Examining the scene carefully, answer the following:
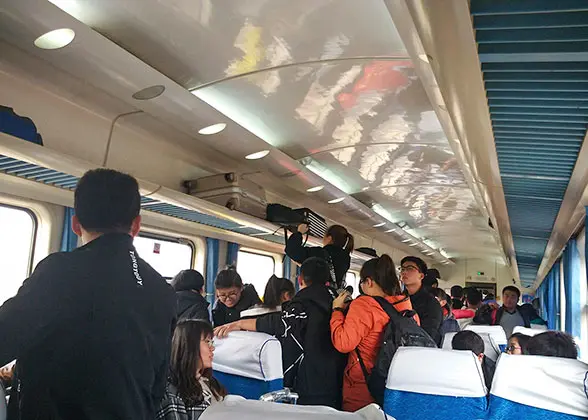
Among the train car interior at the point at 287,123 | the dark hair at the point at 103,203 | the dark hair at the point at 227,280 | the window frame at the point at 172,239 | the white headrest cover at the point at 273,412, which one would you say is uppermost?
the train car interior at the point at 287,123

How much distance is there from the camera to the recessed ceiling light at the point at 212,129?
3857 millimetres

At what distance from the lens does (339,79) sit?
3701 millimetres

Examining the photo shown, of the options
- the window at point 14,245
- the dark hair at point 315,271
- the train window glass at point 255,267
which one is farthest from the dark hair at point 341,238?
the train window glass at point 255,267

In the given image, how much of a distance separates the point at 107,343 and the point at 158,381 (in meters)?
0.26

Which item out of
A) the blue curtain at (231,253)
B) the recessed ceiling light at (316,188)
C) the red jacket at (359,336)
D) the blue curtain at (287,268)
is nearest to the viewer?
the red jacket at (359,336)

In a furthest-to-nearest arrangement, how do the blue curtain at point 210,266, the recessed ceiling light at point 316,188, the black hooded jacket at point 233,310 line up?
1. the blue curtain at point 210,266
2. the recessed ceiling light at point 316,188
3. the black hooded jacket at point 233,310

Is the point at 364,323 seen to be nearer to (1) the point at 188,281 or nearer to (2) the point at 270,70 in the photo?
(1) the point at 188,281

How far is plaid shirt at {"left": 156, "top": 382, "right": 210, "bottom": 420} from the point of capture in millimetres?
2023

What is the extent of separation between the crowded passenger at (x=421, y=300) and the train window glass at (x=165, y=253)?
2.42 metres

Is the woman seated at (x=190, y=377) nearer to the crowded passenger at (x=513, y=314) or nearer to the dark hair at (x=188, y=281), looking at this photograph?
the dark hair at (x=188, y=281)

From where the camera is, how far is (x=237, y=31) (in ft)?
9.91

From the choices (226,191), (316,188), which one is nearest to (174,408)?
(226,191)

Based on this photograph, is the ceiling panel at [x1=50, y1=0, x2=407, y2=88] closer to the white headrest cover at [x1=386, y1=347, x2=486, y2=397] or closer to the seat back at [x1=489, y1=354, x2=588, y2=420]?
the white headrest cover at [x1=386, y1=347, x2=486, y2=397]

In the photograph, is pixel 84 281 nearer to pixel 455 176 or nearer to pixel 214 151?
pixel 214 151
